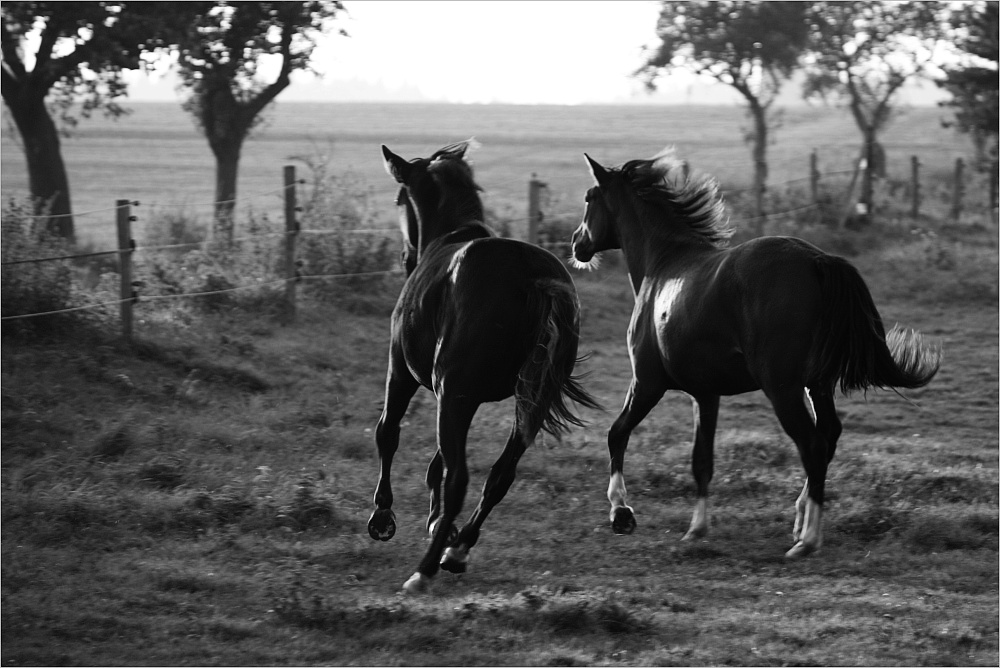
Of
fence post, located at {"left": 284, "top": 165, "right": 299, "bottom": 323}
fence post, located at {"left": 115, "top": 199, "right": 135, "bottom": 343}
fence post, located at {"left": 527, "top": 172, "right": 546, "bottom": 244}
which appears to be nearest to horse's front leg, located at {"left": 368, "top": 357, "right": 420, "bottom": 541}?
fence post, located at {"left": 115, "top": 199, "right": 135, "bottom": 343}

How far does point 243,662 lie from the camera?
13.1 feet

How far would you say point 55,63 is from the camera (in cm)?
1325

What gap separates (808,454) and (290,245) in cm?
733

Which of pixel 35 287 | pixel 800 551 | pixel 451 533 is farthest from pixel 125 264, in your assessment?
pixel 800 551

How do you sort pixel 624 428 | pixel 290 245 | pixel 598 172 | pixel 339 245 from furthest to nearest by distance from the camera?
pixel 339 245, pixel 290 245, pixel 598 172, pixel 624 428

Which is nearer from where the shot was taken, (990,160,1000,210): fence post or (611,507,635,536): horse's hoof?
(611,507,635,536): horse's hoof

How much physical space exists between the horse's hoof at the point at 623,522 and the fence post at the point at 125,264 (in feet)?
17.7

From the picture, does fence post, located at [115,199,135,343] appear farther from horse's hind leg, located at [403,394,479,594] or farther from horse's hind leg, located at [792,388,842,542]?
horse's hind leg, located at [792,388,842,542]

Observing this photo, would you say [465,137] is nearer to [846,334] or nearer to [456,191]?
[456,191]

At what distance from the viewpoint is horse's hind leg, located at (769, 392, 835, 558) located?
17.4ft

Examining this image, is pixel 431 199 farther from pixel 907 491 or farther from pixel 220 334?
pixel 220 334

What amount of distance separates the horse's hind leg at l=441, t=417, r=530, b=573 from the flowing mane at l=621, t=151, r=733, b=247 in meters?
2.22

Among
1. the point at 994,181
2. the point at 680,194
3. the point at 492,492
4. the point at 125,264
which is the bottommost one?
the point at 492,492

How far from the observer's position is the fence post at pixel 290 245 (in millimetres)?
11227
